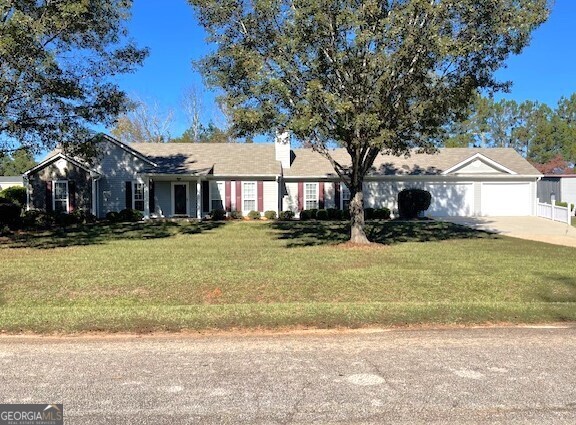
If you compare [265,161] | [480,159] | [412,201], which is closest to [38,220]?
[265,161]

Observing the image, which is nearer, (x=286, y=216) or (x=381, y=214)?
(x=286, y=216)

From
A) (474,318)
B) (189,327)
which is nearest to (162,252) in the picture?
(189,327)

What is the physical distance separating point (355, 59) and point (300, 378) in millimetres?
10216

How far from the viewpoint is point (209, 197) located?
93.6ft

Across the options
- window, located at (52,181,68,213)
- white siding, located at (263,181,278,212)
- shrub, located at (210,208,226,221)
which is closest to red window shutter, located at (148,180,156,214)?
shrub, located at (210,208,226,221)

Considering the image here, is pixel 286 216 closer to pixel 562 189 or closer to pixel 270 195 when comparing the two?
pixel 270 195

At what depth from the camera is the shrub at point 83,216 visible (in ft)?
84.7

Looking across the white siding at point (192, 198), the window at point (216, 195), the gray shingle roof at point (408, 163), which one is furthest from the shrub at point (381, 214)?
the white siding at point (192, 198)

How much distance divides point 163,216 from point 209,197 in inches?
111

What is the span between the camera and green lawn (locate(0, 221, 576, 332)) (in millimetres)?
7074

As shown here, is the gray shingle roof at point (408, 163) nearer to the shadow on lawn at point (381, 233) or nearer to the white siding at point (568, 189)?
the shadow on lawn at point (381, 233)

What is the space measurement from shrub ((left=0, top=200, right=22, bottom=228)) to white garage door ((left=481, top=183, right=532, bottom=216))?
2612cm

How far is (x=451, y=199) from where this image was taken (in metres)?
30.7

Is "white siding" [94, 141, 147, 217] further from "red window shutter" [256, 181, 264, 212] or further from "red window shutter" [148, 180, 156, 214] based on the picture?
"red window shutter" [256, 181, 264, 212]
